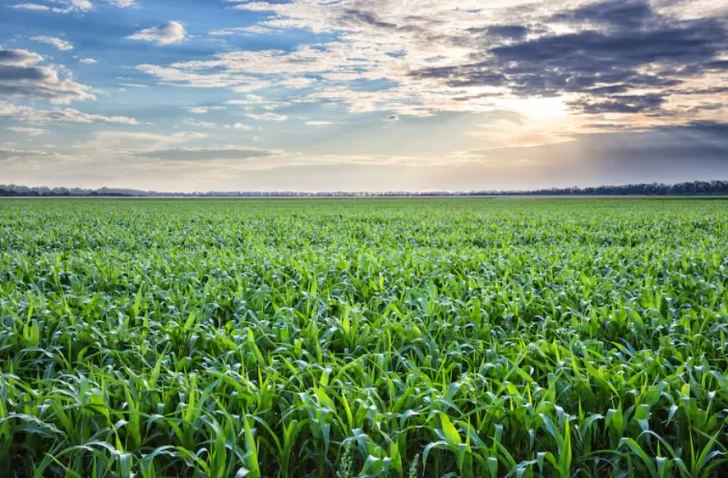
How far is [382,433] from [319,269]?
7.27 m

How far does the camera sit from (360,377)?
476 cm

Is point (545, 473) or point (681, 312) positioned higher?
point (681, 312)

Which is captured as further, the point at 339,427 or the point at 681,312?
the point at 681,312

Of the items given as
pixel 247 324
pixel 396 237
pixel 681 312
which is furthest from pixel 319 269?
pixel 396 237

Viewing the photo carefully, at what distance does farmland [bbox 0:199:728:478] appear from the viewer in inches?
148

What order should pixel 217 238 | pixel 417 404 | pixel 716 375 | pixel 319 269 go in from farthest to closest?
pixel 217 238 → pixel 319 269 → pixel 716 375 → pixel 417 404

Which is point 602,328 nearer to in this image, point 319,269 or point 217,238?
point 319,269

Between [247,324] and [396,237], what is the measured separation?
43.9ft

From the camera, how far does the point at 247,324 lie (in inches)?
275

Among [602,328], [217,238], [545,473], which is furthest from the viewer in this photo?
[217,238]

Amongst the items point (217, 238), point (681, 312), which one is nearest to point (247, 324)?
point (681, 312)

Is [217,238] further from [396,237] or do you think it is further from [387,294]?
[387,294]

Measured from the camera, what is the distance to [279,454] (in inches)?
159

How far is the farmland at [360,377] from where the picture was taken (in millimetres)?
3752
